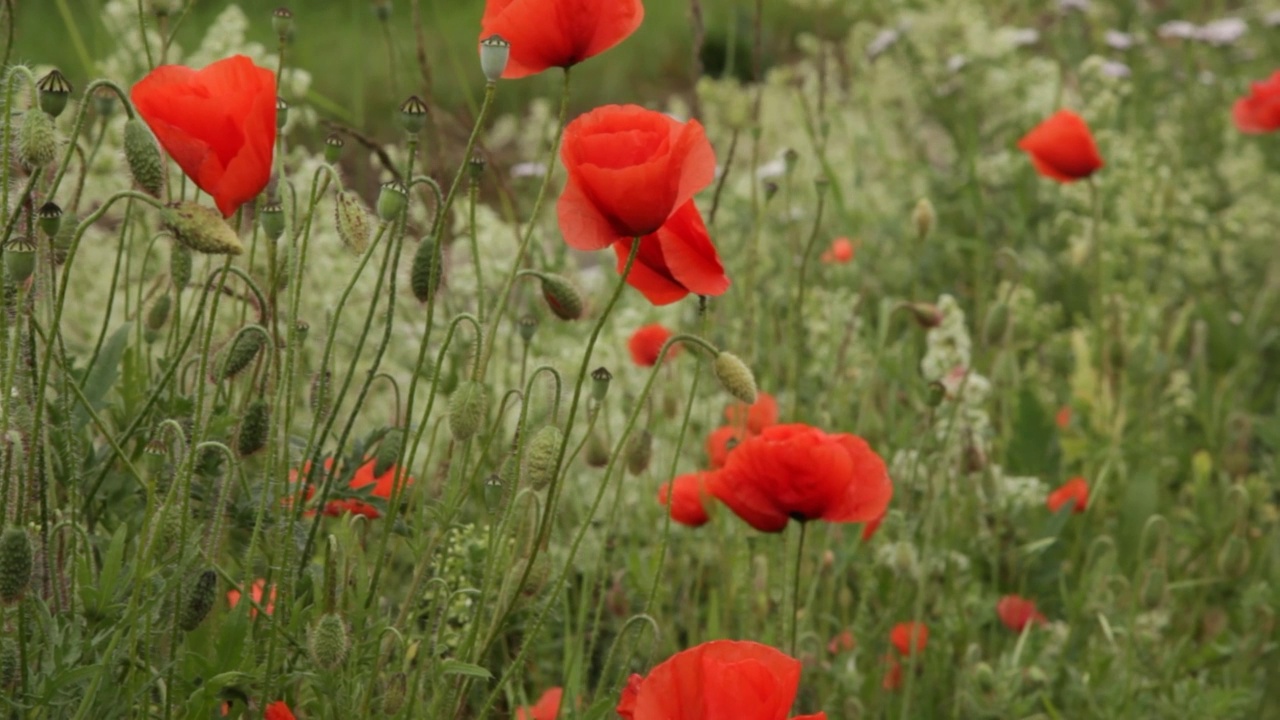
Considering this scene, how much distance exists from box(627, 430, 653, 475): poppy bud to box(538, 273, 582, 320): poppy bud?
1.39ft

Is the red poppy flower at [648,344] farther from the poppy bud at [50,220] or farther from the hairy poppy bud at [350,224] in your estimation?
the poppy bud at [50,220]

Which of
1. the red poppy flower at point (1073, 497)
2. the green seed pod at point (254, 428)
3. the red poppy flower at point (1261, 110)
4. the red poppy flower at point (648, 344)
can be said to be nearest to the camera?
the green seed pod at point (254, 428)

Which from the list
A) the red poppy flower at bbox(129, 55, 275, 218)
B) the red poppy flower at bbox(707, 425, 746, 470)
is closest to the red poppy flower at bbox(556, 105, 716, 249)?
the red poppy flower at bbox(129, 55, 275, 218)

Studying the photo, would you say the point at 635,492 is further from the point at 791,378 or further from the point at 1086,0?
the point at 1086,0

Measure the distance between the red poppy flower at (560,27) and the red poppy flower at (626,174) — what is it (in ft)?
0.24

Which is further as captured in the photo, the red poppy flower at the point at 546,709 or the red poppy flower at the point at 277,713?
the red poppy flower at the point at 546,709

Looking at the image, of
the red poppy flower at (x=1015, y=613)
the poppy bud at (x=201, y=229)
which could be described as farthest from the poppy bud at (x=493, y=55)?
the red poppy flower at (x=1015, y=613)

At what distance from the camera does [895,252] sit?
Result: 4203 millimetres

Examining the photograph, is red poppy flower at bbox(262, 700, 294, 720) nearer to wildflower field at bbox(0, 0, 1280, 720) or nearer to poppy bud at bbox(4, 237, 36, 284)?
wildflower field at bbox(0, 0, 1280, 720)

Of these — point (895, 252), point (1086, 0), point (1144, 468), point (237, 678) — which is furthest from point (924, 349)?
point (237, 678)

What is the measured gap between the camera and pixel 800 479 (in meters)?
1.63

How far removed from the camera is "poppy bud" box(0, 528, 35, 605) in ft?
3.72

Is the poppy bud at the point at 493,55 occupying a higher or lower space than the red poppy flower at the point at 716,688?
higher

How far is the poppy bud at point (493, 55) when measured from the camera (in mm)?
1245
